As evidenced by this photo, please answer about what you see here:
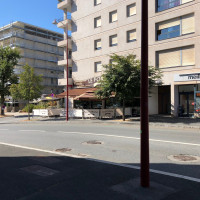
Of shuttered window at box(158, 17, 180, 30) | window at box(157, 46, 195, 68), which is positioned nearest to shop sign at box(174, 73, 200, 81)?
window at box(157, 46, 195, 68)

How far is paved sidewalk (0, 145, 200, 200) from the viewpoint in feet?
13.6

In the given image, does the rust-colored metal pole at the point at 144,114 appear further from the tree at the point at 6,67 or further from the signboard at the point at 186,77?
the tree at the point at 6,67

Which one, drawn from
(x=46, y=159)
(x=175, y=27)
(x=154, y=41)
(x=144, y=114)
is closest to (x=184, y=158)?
(x=144, y=114)

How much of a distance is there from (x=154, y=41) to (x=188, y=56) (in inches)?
154

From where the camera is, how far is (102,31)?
94.2ft

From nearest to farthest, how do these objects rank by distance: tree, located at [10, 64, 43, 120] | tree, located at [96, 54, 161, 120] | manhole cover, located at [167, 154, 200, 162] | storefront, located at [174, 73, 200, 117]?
manhole cover, located at [167, 154, 200, 162] → tree, located at [96, 54, 161, 120] → storefront, located at [174, 73, 200, 117] → tree, located at [10, 64, 43, 120]

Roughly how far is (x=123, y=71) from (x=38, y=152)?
1198cm

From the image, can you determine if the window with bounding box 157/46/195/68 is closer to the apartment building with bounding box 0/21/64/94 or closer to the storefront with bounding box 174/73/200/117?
the storefront with bounding box 174/73/200/117

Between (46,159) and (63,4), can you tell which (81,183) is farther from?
(63,4)

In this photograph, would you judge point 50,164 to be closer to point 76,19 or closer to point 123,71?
point 123,71

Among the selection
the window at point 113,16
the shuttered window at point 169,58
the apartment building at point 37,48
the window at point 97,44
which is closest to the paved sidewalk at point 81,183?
the shuttered window at point 169,58

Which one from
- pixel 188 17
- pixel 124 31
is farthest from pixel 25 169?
pixel 124 31

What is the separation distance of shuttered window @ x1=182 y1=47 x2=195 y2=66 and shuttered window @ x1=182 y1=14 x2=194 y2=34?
5.32 ft

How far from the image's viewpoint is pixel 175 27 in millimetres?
21828
